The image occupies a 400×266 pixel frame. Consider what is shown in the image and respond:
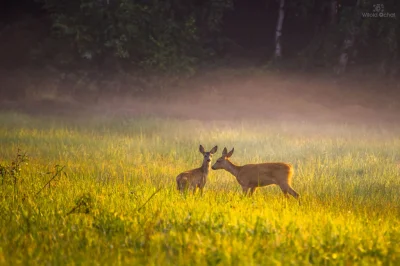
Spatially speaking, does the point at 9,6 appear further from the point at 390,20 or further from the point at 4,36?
the point at 390,20

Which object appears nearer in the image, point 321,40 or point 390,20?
point 390,20

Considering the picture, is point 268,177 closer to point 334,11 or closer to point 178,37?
point 178,37

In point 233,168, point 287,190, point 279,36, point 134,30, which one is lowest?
point 287,190

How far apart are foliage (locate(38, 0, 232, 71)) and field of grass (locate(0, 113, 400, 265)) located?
619 inches

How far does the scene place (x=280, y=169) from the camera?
12.0 metres

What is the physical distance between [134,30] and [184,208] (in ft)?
88.6

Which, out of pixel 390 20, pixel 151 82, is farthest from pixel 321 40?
pixel 151 82

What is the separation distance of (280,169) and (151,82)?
24854 mm

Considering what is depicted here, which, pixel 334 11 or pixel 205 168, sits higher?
pixel 334 11

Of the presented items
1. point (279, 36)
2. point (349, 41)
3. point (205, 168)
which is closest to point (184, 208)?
point (205, 168)

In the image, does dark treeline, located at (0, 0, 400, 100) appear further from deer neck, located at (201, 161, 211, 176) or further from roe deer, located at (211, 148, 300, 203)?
deer neck, located at (201, 161, 211, 176)

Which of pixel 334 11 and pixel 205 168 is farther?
pixel 334 11

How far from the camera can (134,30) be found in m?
35.3

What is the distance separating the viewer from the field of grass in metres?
7.00
